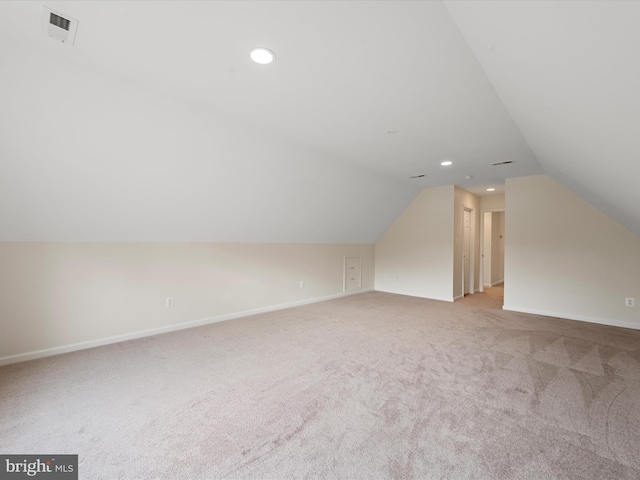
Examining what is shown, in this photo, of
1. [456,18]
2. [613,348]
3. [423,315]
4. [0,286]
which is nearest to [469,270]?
[423,315]

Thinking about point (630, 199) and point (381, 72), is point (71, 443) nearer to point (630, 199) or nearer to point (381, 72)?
point (381, 72)

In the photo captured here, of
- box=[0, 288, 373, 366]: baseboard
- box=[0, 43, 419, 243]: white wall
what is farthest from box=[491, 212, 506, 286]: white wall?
box=[0, 288, 373, 366]: baseboard

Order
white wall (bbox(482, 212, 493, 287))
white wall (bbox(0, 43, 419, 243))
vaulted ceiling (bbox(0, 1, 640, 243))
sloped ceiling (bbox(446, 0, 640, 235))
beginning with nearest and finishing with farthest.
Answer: sloped ceiling (bbox(446, 0, 640, 235)) < vaulted ceiling (bbox(0, 1, 640, 243)) < white wall (bbox(0, 43, 419, 243)) < white wall (bbox(482, 212, 493, 287))

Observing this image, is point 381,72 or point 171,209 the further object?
point 171,209

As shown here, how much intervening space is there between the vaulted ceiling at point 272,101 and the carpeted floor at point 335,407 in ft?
5.36

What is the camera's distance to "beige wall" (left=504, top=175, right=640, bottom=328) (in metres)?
4.28

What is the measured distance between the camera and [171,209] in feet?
11.3

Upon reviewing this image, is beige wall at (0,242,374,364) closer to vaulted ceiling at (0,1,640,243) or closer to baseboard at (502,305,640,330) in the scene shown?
vaulted ceiling at (0,1,640,243)

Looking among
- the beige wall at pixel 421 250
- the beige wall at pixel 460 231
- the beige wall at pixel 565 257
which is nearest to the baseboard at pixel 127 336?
the beige wall at pixel 421 250

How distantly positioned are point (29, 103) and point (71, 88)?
0.29 m

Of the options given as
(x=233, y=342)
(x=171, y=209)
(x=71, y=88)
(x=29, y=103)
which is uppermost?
(x=71, y=88)

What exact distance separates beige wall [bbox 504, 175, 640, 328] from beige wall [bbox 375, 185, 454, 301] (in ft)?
3.47

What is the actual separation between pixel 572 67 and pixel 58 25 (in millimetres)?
2706

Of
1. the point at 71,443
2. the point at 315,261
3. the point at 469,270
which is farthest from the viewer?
the point at 469,270
